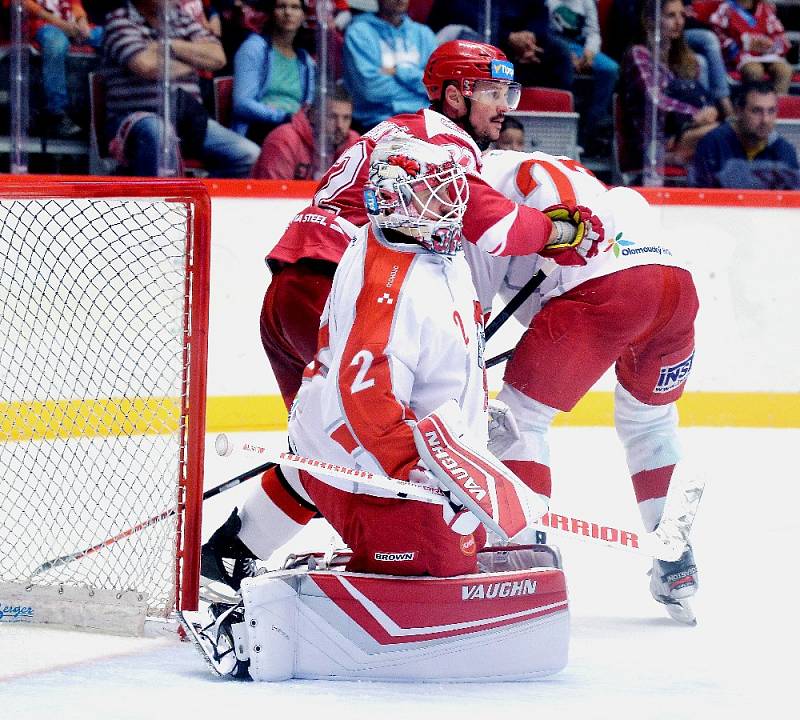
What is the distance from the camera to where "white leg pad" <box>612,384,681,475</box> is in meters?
3.31

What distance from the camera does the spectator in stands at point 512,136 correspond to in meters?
6.09

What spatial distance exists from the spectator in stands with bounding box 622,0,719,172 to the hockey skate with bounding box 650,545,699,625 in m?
3.28

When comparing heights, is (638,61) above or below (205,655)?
above

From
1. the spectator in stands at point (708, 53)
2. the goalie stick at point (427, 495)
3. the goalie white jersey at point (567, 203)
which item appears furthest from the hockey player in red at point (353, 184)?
the spectator in stands at point (708, 53)

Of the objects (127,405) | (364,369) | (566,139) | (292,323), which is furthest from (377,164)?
(566,139)

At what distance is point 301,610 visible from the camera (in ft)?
8.32

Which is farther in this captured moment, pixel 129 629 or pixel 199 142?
pixel 199 142

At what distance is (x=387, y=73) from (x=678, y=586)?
3.39 m

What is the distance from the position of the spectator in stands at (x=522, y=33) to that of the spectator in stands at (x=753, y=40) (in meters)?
0.72

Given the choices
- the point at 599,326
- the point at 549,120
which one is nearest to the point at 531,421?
the point at 599,326

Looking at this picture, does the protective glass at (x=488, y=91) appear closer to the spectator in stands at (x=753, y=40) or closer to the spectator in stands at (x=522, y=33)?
the spectator in stands at (x=522, y=33)

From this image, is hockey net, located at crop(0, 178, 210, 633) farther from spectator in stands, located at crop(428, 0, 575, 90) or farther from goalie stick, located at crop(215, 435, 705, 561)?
spectator in stands, located at crop(428, 0, 575, 90)

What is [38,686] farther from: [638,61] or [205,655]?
[638,61]

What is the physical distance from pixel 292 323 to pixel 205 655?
39.1 inches
